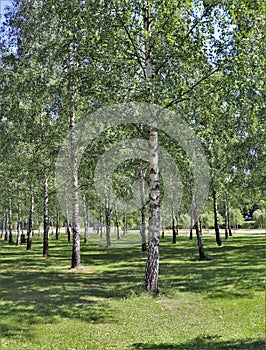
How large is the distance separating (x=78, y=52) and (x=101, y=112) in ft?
8.59

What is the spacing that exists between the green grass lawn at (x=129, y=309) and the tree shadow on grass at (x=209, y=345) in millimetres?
22

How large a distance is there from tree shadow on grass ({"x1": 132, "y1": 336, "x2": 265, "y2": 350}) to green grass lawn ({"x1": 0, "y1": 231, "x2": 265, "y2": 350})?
0.07ft

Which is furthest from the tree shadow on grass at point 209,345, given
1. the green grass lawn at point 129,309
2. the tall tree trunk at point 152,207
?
the tall tree trunk at point 152,207

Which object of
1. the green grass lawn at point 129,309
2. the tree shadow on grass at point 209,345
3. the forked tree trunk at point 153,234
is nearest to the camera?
the tree shadow on grass at point 209,345

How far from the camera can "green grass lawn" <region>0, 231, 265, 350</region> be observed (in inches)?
336

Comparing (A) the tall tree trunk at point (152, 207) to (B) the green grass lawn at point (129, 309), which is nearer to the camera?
(B) the green grass lawn at point (129, 309)

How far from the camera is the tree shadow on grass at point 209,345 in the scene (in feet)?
26.4

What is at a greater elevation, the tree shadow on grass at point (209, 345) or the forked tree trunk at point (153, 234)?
the forked tree trunk at point (153, 234)

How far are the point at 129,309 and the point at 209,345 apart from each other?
11.3 feet

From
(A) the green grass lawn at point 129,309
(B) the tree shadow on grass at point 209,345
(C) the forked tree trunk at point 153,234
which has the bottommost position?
(B) the tree shadow on grass at point 209,345

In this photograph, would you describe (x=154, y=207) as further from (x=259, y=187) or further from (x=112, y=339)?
(x=259, y=187)

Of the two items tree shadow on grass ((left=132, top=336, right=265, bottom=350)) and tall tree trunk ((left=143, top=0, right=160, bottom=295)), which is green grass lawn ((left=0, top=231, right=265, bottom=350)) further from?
tall tree trunk ((left=143, top=0, right=160, bottom=295))

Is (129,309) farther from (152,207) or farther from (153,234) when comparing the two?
(152,207)

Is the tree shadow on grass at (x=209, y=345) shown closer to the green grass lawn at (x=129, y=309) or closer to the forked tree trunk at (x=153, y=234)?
the green grass lawn at (x=129, y=309)
